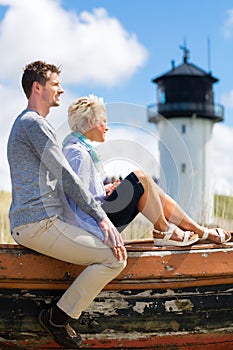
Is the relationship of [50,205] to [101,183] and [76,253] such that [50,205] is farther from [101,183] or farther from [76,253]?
[101,183]

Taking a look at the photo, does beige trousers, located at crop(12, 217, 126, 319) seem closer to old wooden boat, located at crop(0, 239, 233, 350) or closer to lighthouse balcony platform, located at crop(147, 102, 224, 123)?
old wooden boat, located at crop(0, 239, 233, 350)

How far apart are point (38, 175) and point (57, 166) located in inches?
5.4

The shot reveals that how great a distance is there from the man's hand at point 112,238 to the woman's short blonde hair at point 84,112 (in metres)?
0.64

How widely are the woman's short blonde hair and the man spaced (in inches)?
10.7

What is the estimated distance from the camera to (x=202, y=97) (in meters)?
33.2

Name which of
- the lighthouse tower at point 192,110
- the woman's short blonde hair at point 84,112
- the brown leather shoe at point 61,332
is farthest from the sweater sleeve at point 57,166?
the lighthouse tower at point 192,110

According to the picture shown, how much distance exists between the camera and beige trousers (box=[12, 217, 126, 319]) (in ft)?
10.6

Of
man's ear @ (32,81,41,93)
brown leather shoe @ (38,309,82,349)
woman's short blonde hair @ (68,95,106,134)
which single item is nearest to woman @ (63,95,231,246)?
woman's short blonde hair @ (68,95,106,134)

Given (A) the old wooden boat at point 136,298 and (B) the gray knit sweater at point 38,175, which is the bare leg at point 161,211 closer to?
(A) the old wooden boat at point 136,298

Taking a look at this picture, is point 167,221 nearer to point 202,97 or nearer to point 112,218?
point 112,218

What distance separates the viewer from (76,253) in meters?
3.27

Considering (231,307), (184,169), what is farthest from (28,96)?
(184,169)

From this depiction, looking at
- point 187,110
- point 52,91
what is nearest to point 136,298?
point 52,91

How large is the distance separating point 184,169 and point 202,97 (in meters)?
4.49
